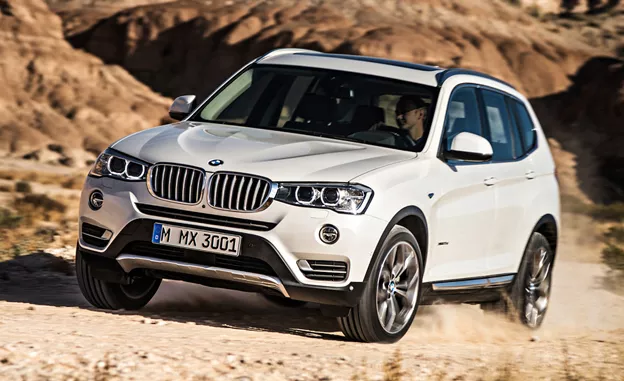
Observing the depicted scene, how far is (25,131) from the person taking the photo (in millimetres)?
41594

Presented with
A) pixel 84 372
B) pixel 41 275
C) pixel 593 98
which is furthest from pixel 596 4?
pixel 84 372

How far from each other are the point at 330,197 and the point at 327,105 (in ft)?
4.62

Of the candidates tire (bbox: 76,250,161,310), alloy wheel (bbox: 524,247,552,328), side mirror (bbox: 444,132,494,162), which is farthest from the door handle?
tire (bbox: 76,250,161,310)

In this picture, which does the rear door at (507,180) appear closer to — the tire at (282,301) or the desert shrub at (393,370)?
the tire at (282,301)

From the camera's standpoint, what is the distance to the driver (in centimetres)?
695

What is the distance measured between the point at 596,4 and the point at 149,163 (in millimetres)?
56510

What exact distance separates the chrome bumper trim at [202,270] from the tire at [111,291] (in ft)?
1.69

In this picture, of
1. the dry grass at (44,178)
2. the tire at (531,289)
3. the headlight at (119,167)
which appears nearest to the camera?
the headlight at (119,167)

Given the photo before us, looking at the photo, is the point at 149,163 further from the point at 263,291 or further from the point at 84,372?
the point at 84,372

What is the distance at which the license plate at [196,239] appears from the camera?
5965 millimetres

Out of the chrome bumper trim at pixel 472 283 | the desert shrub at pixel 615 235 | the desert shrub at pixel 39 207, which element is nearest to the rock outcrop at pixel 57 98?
the desert shrub at pixel 39 207

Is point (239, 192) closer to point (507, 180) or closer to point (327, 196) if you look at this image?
point (327, 196)

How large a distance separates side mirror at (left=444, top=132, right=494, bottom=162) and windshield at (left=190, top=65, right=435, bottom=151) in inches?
7.8

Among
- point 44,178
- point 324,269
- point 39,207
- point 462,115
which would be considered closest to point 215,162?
point 324,269
